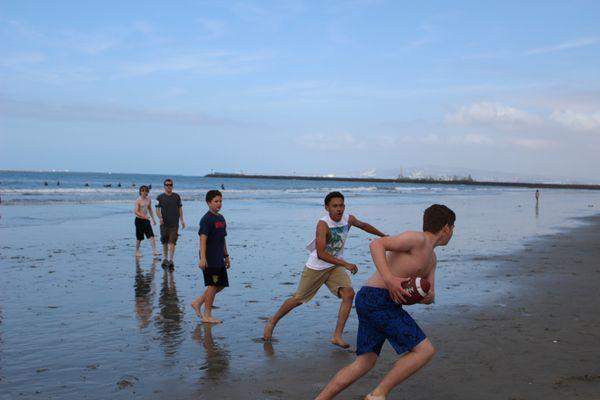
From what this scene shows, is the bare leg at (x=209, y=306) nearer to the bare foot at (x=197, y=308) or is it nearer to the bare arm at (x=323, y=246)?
the bare foot at (x=197, y=308)

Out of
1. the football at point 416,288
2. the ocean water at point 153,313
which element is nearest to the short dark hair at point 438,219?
the football at point 416,288

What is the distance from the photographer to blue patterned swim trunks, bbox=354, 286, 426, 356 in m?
4.27

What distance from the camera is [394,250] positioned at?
421cm

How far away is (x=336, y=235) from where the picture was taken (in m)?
6.62

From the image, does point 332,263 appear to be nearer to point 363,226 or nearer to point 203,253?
point 363,226

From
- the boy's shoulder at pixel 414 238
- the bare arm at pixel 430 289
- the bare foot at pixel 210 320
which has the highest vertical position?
the boy's shoulder at pixel 414 238

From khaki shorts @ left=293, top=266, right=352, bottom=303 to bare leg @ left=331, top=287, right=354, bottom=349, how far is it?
0.07m

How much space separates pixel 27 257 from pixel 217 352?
27.9 feet

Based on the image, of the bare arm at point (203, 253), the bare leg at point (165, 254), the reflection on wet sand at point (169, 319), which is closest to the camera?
the reflection on wet sand at point (169, 319)

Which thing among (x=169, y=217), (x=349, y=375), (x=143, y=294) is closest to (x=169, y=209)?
(x=169, y=217)

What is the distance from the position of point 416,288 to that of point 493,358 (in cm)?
243

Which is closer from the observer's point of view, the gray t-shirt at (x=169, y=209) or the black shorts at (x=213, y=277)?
the black shorts at (x=213, y=277)

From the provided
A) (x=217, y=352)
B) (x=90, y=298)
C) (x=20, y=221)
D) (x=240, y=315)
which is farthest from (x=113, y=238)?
(x=217, y=352)

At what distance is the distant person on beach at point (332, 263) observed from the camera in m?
6.46
